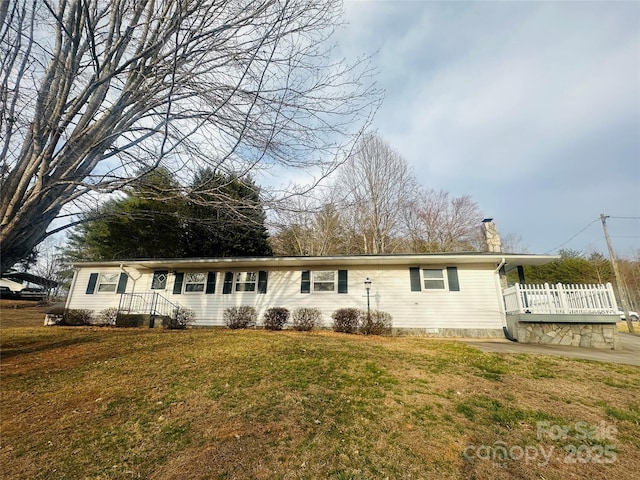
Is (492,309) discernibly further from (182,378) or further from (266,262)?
(182,378)

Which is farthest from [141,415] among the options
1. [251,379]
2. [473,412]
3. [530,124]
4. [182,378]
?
[530,124]

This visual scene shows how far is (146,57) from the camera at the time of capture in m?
3.08

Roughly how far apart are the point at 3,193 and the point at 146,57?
187 cm

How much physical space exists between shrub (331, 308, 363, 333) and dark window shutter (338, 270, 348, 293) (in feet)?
3.27

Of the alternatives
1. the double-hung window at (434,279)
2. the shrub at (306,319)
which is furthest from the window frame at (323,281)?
the double-hung window at (434,279)

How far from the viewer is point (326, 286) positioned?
39.4 ft

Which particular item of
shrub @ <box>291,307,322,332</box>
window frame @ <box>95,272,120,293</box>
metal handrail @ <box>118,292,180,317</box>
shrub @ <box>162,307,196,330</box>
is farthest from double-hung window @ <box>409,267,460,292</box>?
window frame @ <box>95,272,120,293</box>

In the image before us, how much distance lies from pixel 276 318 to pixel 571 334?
383 inches

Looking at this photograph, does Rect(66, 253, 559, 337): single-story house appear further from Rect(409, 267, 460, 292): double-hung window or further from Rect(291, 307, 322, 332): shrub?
Rect(291, 307, 322, 332): shrub

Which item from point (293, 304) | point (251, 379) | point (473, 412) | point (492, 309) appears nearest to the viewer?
point (473, 412)

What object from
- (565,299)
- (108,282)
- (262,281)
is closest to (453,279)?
(565,299)

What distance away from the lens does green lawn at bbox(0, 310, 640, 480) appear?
8.21ft

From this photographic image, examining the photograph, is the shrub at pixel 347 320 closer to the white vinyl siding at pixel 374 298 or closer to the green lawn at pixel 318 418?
the white vinyl siding at pixel 374 298

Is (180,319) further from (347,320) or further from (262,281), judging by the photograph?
(347,320)
